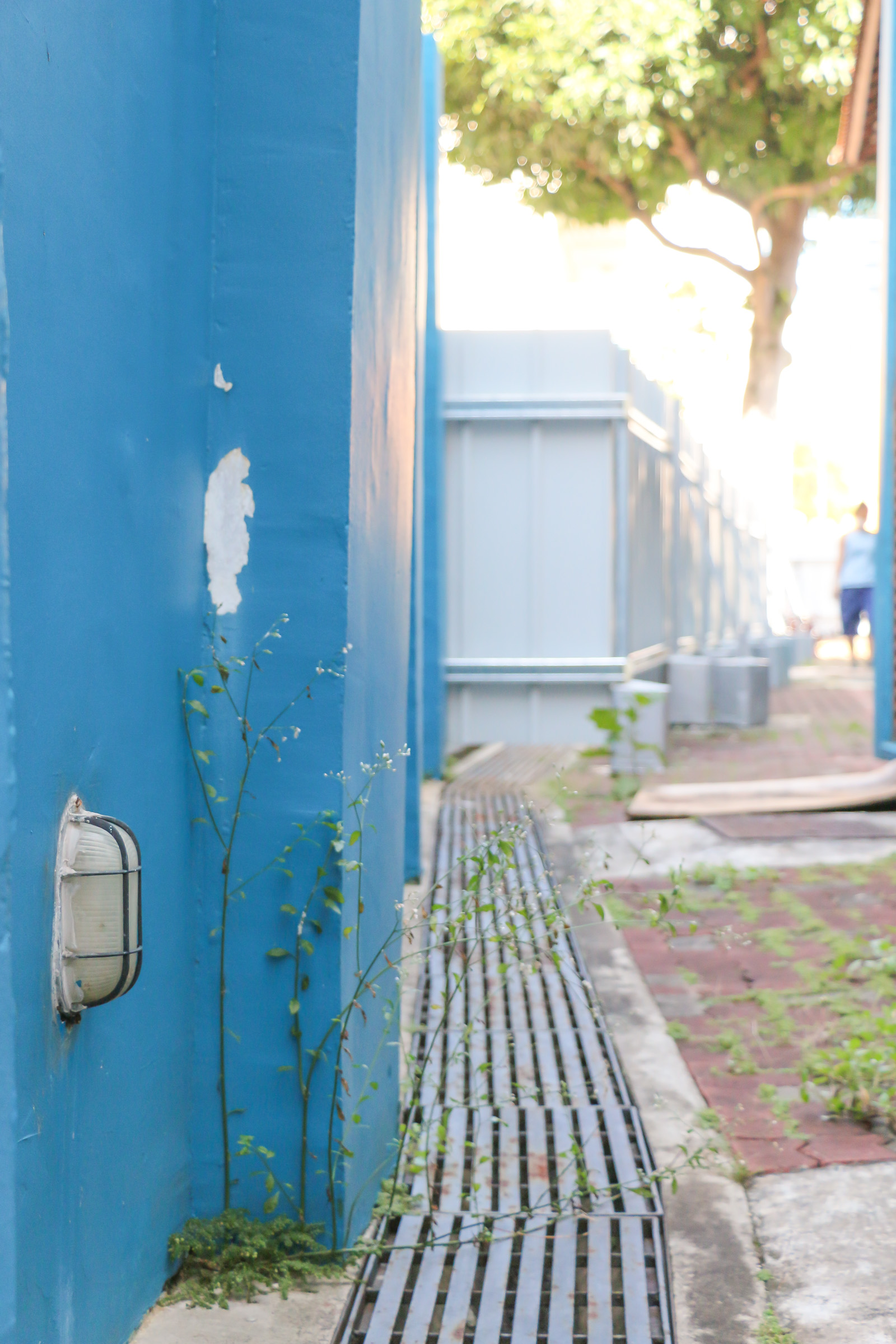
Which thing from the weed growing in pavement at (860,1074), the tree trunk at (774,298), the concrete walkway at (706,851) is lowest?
the weed growing in pavement at (860,1074)

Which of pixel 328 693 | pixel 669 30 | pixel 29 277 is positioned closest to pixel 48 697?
pixel 29 277

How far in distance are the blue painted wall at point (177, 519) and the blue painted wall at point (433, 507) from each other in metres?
4.92

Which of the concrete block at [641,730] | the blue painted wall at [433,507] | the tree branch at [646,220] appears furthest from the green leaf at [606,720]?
the tree branch at [646,220]

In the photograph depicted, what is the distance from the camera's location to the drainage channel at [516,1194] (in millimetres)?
2336

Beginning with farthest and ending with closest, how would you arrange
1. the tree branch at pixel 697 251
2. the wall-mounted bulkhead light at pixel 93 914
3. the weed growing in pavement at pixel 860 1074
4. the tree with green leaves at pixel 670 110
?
the tree branch at pixel 697 251 → the tree with green leaves at pixel 670 110 → the weed growing in pavement at pixel 860 1074 → the wall-mounted bulkhead light at pixel 93 914

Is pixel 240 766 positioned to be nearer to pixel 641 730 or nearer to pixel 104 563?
pixel 104 563

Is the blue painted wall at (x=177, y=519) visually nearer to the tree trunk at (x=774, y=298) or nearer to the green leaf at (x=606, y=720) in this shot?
the green leaf at (x=606, y=720)

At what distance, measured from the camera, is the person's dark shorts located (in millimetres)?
15523

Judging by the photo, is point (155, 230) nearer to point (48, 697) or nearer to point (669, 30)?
point (48, 697)

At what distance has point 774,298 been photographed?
19094mm

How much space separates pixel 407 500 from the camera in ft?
10.6

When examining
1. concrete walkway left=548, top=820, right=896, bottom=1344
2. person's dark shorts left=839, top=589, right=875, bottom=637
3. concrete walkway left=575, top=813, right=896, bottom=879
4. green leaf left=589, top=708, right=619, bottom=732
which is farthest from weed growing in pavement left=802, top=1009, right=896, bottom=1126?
person's dark shorts left=839, top=589, right=875, bottom=637

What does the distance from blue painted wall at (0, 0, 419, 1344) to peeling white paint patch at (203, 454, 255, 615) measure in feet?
0.08

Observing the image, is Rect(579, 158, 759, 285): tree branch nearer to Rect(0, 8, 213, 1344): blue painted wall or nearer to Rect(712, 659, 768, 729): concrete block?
Rect(712, 659, 768, 729): concrete block
